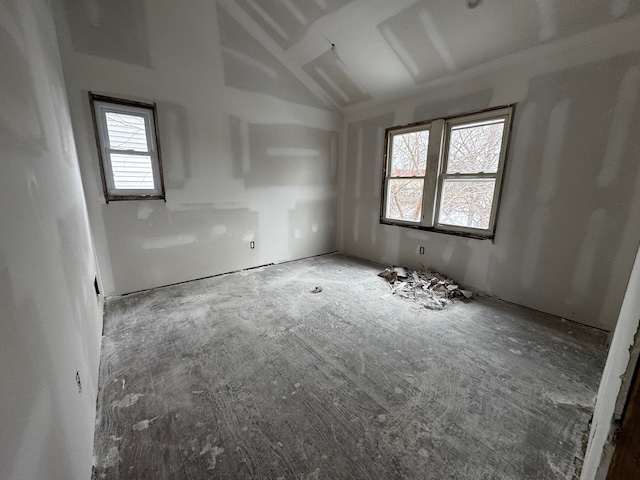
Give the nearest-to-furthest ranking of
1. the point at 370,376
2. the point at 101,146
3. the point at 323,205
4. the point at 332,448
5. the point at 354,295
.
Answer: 1. the point at 332,448
2. the point at 370,376
3. the point at 101,146
4. the point at 354,295
5. the point at 323,205

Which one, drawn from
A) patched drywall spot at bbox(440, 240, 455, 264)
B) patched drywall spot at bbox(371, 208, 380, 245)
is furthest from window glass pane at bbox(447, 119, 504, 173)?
patched drywall spot at bbox(371, 208, 380, 245)

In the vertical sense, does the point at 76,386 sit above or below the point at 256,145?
below

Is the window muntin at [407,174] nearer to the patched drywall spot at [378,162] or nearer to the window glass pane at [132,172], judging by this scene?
the patched drywall spot at [378,162]

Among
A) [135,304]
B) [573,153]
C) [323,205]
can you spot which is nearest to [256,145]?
[323,205]

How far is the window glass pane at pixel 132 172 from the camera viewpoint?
2914mm

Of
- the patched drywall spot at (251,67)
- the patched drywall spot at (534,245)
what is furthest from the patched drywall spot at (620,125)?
the patched drywall spot at (251,67)

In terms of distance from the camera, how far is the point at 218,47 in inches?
131

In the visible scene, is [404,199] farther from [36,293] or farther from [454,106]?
[36,293]

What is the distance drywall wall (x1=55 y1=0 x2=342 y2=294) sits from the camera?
268cm

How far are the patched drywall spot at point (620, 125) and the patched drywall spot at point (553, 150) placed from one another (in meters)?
0.30

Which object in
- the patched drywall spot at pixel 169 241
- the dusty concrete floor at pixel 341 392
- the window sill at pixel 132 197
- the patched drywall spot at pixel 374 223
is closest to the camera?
the dusty concrete floor at pixel 341 392

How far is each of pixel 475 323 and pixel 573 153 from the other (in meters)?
1.83

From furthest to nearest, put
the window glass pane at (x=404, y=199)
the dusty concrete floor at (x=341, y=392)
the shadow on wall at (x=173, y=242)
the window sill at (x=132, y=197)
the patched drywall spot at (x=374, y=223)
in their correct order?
the patched drywall spot at (x=374, y=223) → the window glass pane at (x=404, y=199) → the shadow on wall at (x=173, y=242) → the window sill at (x=132, y=197) → the dusty concrete floor at (x=341, y=392)

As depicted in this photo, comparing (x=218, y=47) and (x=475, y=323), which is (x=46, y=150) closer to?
(x=218, y=47)
